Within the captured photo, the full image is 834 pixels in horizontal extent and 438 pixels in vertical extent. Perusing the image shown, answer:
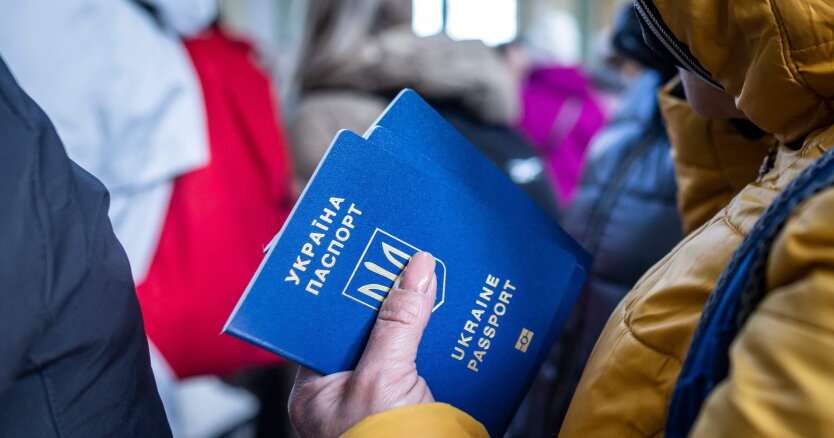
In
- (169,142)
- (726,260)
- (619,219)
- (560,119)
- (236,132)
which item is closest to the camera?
(726,260)

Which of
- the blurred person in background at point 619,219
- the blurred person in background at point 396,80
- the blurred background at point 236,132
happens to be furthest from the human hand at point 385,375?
the blurred person in background at point 396,80

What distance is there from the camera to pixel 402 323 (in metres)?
0.60

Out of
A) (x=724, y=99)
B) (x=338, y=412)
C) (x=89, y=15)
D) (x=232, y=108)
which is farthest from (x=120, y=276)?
(x=232, y=108)

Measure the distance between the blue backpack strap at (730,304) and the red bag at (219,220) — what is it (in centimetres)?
104

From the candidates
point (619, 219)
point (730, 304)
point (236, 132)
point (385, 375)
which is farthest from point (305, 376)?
point (236, 132)

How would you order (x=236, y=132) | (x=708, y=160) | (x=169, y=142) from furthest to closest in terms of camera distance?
(x=236, y=132) → (x=169, y=142) → (x=708, y=160)

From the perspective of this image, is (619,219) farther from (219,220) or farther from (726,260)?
(219,220)

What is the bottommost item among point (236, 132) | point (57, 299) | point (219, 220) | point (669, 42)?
point (219, 220)

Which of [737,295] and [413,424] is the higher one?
[737,295]

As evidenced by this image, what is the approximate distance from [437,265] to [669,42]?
31 centimetres

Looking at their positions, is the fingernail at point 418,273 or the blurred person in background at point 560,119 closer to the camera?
the fingernail at point 418,273

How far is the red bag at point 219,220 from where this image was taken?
1.29m

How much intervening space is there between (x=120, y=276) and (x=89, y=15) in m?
0.75

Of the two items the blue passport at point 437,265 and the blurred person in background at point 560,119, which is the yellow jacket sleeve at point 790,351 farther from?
the blurred person in background at point 560,119
